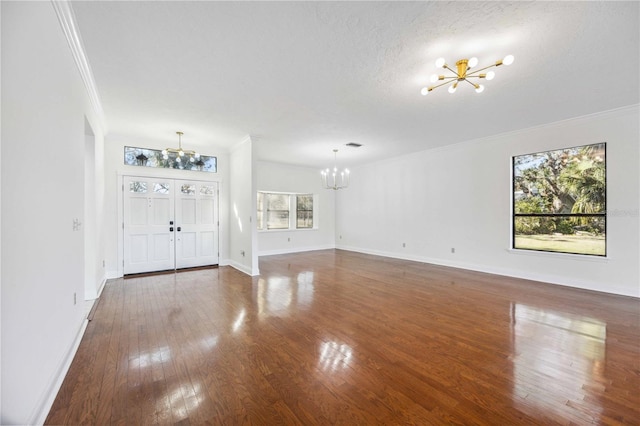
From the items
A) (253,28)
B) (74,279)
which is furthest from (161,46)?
(74,279)

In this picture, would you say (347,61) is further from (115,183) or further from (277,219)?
(277,219)

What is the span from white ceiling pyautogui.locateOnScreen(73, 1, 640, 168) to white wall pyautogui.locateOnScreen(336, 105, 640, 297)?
0.46 metres

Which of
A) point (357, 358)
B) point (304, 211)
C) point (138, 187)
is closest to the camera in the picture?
point (357, 358)

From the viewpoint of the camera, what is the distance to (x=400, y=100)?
12.2 ft

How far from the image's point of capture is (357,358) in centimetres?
234

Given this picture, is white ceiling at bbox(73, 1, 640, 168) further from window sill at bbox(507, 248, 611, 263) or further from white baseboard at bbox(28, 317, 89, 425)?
white baseboard at bbox(28, 317, 89, 425)

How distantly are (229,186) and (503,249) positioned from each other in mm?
6318

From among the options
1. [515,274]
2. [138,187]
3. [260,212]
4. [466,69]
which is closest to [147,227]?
[138,187]

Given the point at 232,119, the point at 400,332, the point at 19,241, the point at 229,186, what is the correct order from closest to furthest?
the point at 19,241 → the point at 400,332 → the point at 232,119 → the point at 229,186

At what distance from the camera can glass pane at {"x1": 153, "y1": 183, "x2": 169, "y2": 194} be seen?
5723 millimetres

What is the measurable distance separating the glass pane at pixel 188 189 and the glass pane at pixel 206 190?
176mm

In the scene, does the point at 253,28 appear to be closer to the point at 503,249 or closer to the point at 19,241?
the point at 19,241

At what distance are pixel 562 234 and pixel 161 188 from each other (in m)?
7.99

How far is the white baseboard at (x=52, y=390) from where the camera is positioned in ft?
5.21
